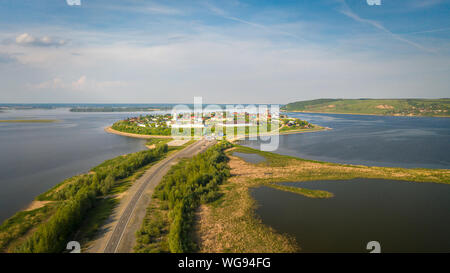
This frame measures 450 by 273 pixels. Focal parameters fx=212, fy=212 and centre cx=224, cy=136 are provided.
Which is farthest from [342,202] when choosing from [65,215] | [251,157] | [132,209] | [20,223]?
[20,223]

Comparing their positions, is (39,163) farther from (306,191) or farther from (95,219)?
(306,191)

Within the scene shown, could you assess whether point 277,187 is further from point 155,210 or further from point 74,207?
point 74,207

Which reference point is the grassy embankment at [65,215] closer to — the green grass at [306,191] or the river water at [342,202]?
the river water at [342,202]

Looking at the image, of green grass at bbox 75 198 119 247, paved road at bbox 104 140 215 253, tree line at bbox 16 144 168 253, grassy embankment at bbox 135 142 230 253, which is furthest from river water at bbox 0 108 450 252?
paved road at bbox 104 140 215 253

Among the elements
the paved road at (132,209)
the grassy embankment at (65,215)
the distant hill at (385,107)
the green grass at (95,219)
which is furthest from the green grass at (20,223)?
the distant hill at (385,107)

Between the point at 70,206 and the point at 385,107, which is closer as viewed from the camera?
the point at 70,206

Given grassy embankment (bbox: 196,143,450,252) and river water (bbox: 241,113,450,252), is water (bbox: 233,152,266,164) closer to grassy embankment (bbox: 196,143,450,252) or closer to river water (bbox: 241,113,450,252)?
grassy embankment (bbox: 196,143,450,252)
